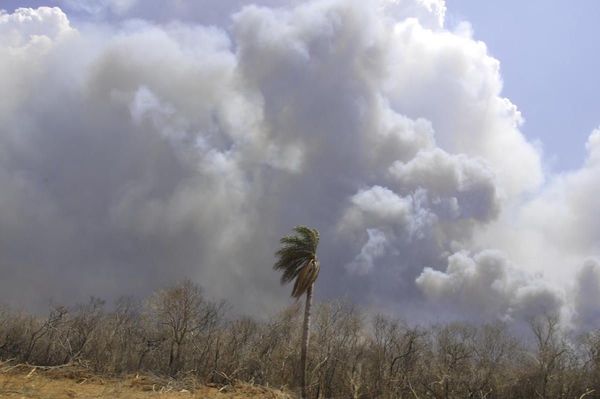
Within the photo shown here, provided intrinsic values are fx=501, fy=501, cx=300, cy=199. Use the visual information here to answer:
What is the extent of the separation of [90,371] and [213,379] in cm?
962

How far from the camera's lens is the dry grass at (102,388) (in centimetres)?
2380

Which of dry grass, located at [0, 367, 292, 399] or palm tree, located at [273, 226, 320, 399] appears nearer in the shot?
dry grass, located at [0, 367, 292, 399]

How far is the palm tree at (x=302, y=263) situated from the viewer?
30.2 meters

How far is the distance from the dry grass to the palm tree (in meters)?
5.30

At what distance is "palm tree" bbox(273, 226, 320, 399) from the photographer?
1187 inches

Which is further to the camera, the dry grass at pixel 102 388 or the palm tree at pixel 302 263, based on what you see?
the palm tree at pixel 302 263

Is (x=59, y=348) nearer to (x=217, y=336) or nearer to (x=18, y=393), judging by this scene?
(x=217, y=336)

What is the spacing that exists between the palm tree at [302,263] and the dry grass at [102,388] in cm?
530

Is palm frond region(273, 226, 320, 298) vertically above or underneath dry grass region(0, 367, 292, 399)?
above

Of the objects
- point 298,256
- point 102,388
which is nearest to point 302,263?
point 298,256

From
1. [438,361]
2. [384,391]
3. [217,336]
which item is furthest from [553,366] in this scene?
[217,336]

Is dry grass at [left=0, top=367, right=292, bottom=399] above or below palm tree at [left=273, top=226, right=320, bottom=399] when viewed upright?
below

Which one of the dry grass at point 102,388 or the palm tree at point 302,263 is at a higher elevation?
the palm tree at point 302,263

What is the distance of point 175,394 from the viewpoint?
25953mm
